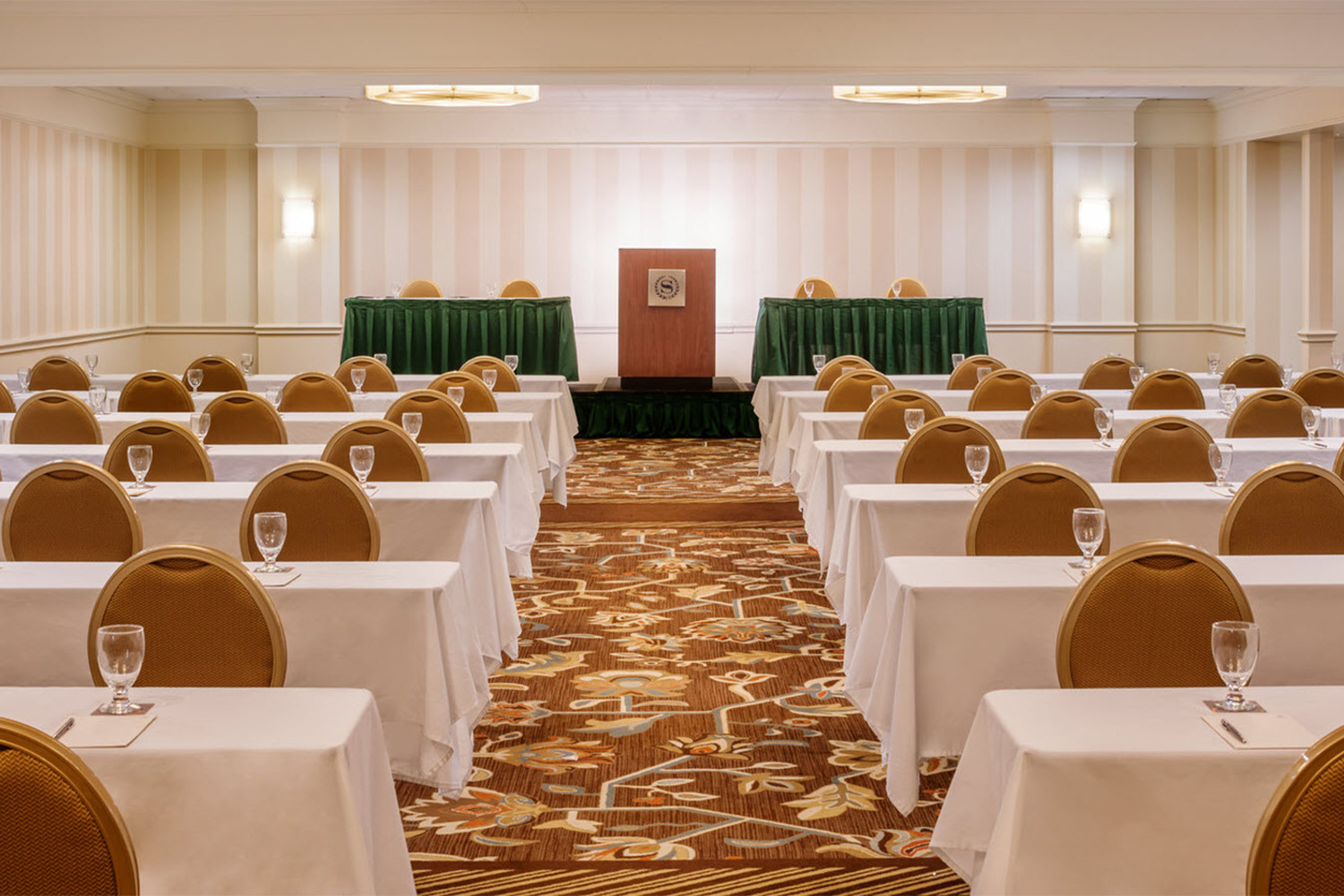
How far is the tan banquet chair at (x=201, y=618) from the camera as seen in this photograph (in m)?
3.38

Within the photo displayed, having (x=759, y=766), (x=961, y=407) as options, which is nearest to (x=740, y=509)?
(x=961, y=407)

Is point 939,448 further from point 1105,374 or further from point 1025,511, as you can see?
point 1105,374

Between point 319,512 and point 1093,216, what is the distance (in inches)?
520

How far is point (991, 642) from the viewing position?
3867 mm

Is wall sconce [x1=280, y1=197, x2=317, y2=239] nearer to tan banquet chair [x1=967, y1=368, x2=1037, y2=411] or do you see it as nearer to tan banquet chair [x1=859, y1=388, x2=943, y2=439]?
tan banquet chair [x1=967, y1=368, x2=1037, y2=411]

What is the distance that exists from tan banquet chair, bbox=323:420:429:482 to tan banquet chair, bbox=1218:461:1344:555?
3.02 m

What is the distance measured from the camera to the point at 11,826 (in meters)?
2.19

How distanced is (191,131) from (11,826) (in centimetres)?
1551

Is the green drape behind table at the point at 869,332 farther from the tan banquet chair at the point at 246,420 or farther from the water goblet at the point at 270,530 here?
the water goblet at the point at 270,530

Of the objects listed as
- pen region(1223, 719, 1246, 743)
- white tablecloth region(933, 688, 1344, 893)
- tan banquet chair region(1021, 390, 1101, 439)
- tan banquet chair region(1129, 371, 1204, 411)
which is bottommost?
white tablecloth region(933, 688, 1344, 893)

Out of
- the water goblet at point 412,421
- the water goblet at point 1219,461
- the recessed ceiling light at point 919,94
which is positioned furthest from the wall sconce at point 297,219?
the water goblet at point 1219,461

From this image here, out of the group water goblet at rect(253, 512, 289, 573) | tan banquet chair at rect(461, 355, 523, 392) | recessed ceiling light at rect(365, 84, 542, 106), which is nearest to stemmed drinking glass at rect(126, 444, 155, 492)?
water goblet at rect(253, 512, 289, 573)

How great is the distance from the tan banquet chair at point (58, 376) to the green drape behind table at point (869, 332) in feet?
19.0

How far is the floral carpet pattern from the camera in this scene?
417cm
